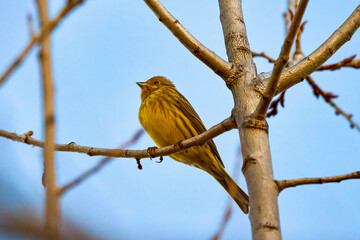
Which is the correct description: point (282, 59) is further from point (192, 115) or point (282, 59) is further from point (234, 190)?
point (192, 115)

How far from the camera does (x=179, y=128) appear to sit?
6180 millimetres

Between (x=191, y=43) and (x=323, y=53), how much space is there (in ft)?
3.28

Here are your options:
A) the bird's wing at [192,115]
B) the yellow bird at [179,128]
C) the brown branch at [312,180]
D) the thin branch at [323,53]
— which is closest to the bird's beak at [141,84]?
the yellow bird at [179,128]

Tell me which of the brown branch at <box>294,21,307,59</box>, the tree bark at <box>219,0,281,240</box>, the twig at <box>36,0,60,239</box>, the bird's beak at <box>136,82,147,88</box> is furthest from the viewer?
the bird's beak at <box>136,82,147,88</box>

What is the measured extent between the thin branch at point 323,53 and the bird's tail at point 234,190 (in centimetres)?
182

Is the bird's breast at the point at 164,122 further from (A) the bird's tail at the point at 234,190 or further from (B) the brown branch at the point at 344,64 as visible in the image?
(B) the brown branch at the point at 344,64

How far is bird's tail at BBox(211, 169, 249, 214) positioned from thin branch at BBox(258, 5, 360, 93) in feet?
5.97

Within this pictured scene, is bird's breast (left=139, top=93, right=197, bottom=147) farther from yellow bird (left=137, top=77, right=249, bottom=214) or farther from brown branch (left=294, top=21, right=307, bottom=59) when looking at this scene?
brown branch (left=294, top=21, right=307, bottom=59)

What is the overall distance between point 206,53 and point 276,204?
5.11ft

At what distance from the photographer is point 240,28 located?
13.1 ft

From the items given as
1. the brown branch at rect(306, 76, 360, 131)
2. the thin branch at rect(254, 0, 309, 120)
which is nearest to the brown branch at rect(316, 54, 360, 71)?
the brown branch at rect(306, 76, 360, 131)

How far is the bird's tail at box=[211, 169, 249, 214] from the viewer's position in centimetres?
500

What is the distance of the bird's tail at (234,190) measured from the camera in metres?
5.00

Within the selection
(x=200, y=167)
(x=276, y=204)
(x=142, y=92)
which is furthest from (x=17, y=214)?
(x=142, y=92)
